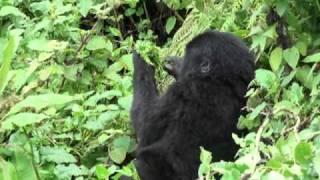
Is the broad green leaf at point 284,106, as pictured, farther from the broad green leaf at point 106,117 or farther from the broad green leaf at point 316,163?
the broad green leaf at point 106,117

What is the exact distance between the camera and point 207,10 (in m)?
4.17

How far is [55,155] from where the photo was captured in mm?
3783

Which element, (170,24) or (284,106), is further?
(170,24)

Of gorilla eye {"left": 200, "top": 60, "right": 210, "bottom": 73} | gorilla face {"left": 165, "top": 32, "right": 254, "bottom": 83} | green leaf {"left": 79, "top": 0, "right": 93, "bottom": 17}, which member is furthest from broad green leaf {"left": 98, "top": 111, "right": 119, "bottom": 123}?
green leaf {"left": 79, "top": 0, "right": 93, "bottom": 17}

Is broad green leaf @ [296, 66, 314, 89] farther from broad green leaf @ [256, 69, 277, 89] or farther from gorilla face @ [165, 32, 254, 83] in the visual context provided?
gorilla face @ [165, 32, 254, 83]

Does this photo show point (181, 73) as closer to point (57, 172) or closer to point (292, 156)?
point (57, 172)

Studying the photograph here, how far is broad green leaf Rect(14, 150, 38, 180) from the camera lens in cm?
287

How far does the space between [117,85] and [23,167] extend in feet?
6.29

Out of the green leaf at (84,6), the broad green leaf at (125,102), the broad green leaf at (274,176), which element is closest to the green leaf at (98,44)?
the green leaf at (84,6)

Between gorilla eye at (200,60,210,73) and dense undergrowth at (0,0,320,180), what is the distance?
26 cm

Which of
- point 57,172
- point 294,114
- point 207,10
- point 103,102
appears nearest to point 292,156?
point 294,114

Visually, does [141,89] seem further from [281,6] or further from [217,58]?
[281,6]

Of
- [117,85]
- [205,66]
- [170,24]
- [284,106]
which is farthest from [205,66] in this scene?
[170,24]

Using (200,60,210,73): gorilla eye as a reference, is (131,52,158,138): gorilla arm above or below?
below
